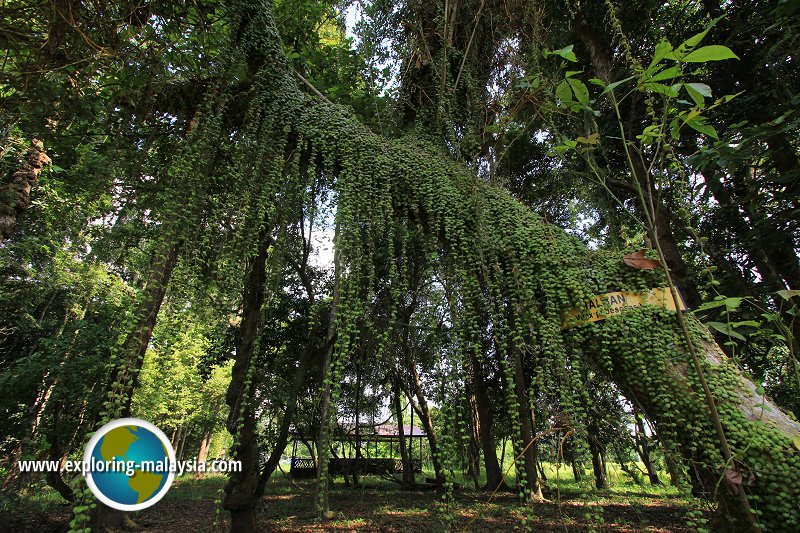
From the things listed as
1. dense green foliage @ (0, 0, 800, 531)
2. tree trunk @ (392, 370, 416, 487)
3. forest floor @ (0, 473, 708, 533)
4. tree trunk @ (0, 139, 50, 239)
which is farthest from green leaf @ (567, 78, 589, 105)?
tree trunk @ (392, 370, 416, 487)

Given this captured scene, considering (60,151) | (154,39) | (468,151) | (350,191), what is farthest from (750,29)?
(60,151)

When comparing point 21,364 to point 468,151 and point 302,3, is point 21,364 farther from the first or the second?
point 468,151

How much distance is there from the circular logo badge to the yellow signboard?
9.15ft

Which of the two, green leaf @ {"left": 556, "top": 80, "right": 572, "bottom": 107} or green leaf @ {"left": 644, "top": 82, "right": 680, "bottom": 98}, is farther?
green leaf @ {"left": 556, "top": 80, "right": 572, "bottom": 107}

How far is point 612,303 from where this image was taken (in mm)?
2225

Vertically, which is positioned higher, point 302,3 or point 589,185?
point 302,3

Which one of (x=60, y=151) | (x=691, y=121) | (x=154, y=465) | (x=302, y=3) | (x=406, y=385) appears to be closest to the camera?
(x=691, y=121)

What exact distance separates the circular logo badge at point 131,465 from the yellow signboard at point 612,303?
9.15ft

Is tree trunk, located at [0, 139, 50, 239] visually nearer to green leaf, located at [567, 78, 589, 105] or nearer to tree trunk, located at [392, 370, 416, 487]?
green leaf, located at [567, 78, 589, 105]

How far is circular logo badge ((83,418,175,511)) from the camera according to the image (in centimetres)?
246

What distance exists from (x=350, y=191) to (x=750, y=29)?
4415 millimetres

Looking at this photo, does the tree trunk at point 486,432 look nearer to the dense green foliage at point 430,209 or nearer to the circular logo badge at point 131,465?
the dense green foliage at point 430,209

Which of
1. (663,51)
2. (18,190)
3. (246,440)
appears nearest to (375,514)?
(246,440)

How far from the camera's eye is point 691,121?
58.5 inches
